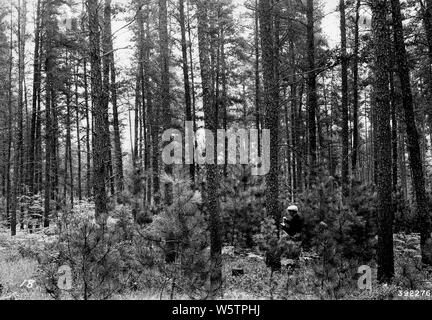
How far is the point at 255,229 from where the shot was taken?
1195 centimetres

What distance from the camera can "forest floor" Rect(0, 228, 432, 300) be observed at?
666 centimetres

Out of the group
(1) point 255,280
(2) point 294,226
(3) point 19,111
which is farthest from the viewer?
(3) point 19,111

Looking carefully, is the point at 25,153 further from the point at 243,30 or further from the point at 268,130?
the point at 268,130

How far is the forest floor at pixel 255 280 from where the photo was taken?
6.66 meters

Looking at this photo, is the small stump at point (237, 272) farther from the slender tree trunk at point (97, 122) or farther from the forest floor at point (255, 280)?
the slender tree trunk at point (97, 122)

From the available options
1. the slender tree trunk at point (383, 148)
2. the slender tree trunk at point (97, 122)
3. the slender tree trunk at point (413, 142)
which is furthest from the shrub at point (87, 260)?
the slender tree trunk at point (413, 142)

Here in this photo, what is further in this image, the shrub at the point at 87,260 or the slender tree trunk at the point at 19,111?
the slender tree trunk at the point at 19,111

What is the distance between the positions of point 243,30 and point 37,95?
1234 centimetres

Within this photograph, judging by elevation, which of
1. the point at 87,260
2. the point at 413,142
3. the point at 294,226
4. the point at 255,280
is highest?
the point at 413,142

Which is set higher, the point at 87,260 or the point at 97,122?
the point at 97,122

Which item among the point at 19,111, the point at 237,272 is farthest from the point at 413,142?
the point at 19,111

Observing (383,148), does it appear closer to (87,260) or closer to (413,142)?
(413,142)

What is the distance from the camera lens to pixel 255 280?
9055 millimetres
